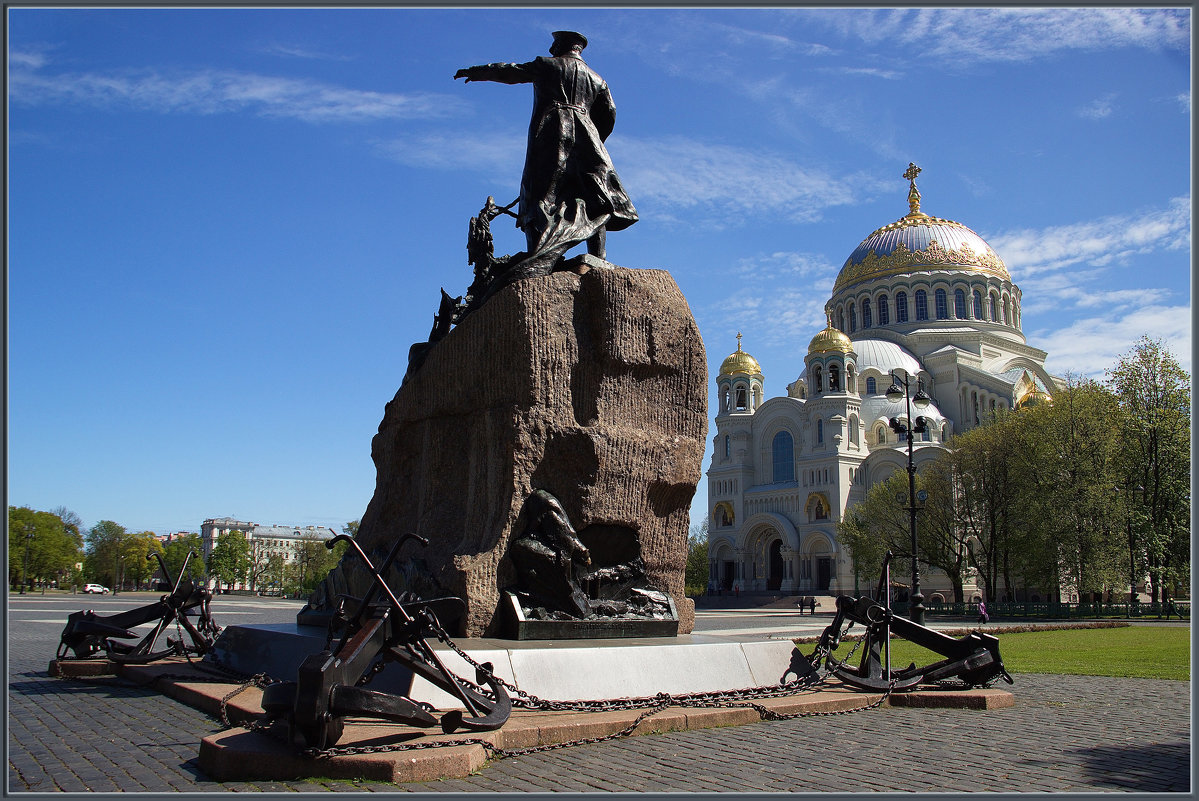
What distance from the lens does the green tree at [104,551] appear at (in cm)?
7281

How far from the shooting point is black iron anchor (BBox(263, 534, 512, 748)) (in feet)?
13.3

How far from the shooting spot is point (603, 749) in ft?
15.8

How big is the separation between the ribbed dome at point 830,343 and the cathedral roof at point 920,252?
323 inches

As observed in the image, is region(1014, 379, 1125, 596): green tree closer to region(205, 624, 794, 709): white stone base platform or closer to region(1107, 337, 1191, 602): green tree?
region(1107, 337, 1191, 602): green tree

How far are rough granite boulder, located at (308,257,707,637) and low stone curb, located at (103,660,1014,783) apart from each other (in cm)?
149

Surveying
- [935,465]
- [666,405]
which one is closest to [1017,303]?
[935,465]

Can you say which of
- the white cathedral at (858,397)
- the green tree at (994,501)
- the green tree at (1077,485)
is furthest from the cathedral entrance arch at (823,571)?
the green tree at (1077,485)

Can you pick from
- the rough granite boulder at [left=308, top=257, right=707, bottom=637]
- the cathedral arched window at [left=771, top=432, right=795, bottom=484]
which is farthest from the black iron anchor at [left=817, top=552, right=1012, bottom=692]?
the cathedral arched window at [left=771, top=432, right=795, bottom=484]

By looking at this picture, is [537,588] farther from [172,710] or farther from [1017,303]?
[1017,303]

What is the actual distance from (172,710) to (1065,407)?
3172 cm

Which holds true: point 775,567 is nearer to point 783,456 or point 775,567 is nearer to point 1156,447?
point 783,456

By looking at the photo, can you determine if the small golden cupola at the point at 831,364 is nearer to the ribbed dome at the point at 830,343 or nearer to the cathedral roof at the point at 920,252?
the ribbed dome at the point at 830,343

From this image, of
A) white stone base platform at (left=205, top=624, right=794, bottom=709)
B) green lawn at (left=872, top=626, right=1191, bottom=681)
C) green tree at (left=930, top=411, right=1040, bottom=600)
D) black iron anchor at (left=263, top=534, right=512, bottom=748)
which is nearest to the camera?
black iron anchor at (left=263, top=534, right=512, bottom=748)

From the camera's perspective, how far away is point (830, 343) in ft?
178
